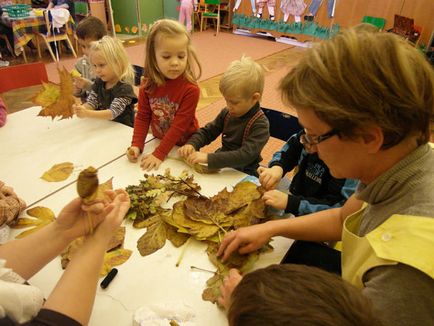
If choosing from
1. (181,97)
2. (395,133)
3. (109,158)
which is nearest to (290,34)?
(181,97)

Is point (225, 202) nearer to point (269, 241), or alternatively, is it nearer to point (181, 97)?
point (269, 241)

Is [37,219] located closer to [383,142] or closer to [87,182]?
[87,182]

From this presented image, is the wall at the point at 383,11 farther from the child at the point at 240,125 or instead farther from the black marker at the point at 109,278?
the black marker at the point at 109,278

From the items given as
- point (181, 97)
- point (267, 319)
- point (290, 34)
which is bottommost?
point (290, 34)

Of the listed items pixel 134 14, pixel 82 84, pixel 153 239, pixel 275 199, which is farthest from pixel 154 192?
pixel 134 14

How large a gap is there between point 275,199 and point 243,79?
1.84 feet

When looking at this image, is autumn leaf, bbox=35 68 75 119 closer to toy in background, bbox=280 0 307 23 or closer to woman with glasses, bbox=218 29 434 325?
woman with glasses, bbox=218 29 434 325

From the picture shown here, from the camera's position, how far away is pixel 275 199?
1.02 metres

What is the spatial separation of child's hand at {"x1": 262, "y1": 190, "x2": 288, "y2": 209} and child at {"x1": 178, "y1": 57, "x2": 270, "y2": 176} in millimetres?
297

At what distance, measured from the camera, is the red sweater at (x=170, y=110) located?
1502mm

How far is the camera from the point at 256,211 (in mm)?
981

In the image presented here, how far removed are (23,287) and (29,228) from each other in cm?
37

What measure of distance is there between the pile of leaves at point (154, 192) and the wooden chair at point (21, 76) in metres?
1.07

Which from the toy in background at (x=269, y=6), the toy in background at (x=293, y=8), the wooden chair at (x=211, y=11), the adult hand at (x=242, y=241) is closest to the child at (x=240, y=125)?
the adult hand at (x=242, y=241)
